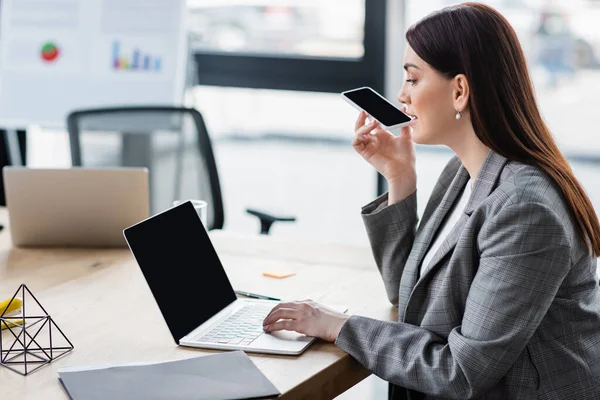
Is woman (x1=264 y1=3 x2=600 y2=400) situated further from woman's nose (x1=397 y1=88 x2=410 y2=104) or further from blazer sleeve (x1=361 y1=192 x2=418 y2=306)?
blazer sleeve (x1=361 y1=192 x2=418 y2=306)

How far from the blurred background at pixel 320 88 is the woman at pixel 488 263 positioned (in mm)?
1242

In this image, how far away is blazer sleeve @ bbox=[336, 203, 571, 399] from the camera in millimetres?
1375

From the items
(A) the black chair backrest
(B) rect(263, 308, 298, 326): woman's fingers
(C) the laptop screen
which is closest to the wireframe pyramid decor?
(C) the laptop screen

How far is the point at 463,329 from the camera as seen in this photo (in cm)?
143

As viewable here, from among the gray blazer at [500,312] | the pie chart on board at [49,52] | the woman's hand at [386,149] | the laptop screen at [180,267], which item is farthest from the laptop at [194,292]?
the pie chart on board at [49,52]

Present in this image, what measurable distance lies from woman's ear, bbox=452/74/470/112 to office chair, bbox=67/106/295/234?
1354mm

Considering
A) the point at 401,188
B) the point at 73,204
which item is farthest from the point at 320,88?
the point at 401,188

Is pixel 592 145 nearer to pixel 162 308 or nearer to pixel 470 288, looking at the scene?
pixel 470 288

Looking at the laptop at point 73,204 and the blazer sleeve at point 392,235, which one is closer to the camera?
the blazer sleeve at point 392,235

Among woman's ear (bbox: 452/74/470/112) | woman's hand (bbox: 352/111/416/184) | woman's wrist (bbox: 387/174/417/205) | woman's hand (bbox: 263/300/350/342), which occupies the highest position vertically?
woman's ear (bbox: 452/74/470/112)

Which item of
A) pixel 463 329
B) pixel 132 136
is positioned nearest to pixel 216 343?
pixel 463 329

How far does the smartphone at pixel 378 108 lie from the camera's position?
1.76 meters

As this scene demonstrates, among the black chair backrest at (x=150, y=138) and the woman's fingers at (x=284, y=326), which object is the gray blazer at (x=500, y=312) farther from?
the black chair backrest at (x=150, y=138)

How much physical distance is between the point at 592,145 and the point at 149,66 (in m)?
1.70
